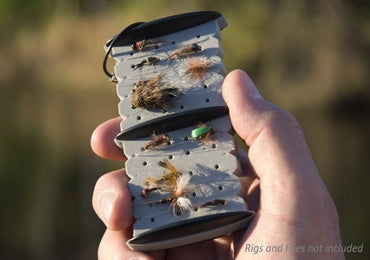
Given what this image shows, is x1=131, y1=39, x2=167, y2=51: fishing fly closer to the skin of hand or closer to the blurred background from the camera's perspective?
the skin of hand

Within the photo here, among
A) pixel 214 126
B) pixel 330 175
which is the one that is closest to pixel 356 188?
pixel 330 175

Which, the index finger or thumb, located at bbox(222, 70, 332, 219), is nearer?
thumb, located at bbox(222, 70, 332, 219)

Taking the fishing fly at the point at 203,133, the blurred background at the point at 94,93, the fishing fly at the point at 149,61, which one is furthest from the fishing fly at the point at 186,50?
the blurred background at the point at 94,93

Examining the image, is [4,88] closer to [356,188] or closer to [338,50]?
[338,50]

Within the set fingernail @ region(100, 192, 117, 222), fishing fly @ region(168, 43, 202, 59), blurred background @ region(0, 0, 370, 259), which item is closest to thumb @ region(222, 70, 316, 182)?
fishing fly @ region(168, 43, 202, 59)

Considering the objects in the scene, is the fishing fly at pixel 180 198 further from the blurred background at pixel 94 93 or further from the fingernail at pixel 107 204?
the blurred background at pixel 94 93

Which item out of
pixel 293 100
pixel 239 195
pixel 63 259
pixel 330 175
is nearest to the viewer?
pixel 239 195

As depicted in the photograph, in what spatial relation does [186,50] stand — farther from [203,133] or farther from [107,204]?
[107,204]
